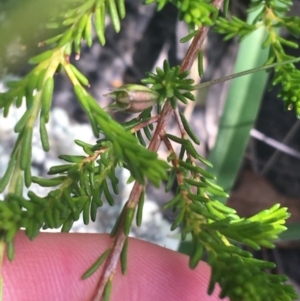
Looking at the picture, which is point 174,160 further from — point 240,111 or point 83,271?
point 240,111

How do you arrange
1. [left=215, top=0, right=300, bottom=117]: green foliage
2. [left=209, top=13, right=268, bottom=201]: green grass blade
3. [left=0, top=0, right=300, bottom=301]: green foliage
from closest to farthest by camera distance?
[left=0, top=0, right=300, bottom=301]: green foliage, [left=215, top=0, right=300, bottom=117]: green foliage, [left=209, top=13, right=268, bottom=201]: green grass blade

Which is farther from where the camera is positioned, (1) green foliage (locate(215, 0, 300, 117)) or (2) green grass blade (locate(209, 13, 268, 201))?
(2) green grass blade (locate(209, 13, 268, 201))

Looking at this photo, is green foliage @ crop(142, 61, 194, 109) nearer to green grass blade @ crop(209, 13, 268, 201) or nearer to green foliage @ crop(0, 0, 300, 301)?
green foliage @ crop(0, 0, 300, 301)

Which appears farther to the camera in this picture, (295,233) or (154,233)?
(154,233)

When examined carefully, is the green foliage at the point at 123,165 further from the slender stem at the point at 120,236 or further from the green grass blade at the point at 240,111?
the green grass blade at the point at 240,111

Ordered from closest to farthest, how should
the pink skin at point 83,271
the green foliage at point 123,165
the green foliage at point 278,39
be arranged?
the green foliage at point 123,165 < the green foliage at point 278,39 < the pink skin at point 83,271

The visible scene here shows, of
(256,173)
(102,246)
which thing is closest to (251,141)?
(256,173)

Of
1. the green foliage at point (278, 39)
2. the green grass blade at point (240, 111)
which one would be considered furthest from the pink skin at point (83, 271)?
the green foliage at point (278, 39)

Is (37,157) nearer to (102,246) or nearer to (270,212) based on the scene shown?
(102,246)

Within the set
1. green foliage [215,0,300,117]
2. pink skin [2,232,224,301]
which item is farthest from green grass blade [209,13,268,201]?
green foliage [215,0,300,117]
